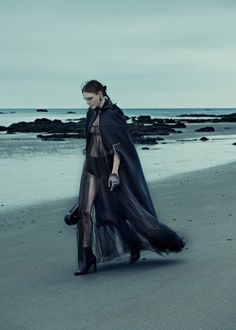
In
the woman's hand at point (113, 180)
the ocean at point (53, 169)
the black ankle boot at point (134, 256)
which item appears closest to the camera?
the woman's hand at point (113, 180)

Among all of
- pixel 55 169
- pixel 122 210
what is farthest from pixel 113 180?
pixel 55 169

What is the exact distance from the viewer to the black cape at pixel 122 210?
20.7ft

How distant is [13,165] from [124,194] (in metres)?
15.0

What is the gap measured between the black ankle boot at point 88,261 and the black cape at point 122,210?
0.21 ft

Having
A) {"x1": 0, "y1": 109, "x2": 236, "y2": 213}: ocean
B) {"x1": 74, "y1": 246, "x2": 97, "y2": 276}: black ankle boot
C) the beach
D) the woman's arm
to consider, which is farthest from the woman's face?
{"x1": 0, "y1": 109, "x2": 236, "y2": 213}: ocean

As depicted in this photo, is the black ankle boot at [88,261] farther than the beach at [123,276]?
Yes

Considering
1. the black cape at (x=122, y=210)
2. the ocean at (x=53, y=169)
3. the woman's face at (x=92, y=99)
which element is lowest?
the ocean at (x=53, y=169)

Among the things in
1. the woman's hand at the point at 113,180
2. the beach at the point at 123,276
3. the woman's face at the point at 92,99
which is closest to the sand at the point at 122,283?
the beach at the point at 123,276

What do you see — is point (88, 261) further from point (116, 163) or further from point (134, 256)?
point (116, 163)

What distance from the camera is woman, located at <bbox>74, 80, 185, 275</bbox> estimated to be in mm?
6301

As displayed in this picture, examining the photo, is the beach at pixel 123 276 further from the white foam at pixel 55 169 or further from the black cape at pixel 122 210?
the white foam at pixel 55 169

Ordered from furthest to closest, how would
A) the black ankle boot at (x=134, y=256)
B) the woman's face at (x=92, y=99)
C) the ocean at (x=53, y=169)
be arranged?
the ocean at (x=53, y=169)
the black ankle boot at (x=134, y=256)
the woman's face at (x=92, y=99)

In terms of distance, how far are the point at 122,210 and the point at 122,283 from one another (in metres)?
0.84

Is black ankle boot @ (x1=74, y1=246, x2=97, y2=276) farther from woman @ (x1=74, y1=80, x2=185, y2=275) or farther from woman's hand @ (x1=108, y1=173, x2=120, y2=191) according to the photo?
woman's hand @ (x1=108, y1=173, x2=120, y2=191)
